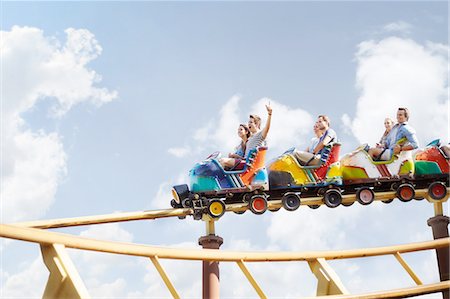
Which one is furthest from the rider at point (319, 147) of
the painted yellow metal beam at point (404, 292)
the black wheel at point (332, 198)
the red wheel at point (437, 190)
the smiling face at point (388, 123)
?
the painted yellow metal beam at point (404, 292)

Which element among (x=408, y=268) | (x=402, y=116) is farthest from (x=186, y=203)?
(x=408, y=268)

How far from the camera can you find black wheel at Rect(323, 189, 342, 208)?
20.2 ft

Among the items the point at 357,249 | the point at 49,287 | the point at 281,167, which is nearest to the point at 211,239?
the point at 281,167

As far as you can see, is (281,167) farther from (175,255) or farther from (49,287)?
(49,287)

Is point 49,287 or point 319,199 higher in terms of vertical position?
point 319,199

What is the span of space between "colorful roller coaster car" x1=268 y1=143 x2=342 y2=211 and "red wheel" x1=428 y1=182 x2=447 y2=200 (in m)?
Result: 0.97

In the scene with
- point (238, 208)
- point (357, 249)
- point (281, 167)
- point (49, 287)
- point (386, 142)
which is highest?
point (386, 142)

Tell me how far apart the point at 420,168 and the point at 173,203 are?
276 cm

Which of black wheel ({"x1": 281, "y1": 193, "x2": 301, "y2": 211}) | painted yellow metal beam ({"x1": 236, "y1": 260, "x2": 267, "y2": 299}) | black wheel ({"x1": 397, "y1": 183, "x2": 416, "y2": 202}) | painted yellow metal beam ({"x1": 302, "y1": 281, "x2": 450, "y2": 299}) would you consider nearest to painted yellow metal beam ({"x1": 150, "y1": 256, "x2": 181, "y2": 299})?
painted yellow metal beam ({"x1": 236, "y1": 260, "x2": 267, "y2": 299})

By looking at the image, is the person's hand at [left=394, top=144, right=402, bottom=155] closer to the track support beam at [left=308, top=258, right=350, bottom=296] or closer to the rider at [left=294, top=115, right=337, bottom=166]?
the rider at [left=294, top=115, right=337, bottom=166]

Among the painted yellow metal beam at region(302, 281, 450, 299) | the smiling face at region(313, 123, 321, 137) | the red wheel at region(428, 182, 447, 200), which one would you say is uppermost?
the smiling face at region(313, 123, 321, 137)

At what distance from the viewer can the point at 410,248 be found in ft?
10.5

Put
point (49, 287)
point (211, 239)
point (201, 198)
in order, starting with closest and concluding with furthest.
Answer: point (49, 287) < point (211, 239) < point (201, 198)

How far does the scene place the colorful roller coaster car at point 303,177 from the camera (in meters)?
6.11
